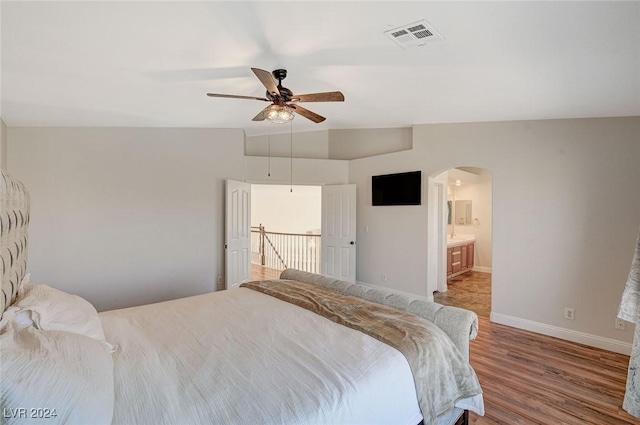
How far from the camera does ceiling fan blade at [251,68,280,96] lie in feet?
6.99

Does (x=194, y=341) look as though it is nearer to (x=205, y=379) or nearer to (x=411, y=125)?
(x=205, y=379)

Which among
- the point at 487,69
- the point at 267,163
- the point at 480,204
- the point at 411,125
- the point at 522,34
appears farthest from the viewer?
the point at 480,204

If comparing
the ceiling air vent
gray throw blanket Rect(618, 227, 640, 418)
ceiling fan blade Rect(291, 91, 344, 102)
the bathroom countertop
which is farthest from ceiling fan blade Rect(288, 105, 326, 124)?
the bathroom countertop

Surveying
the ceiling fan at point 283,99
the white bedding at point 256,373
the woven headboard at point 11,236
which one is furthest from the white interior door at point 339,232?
the woven headboard at point 11,236

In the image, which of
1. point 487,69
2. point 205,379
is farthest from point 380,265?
point 205,379

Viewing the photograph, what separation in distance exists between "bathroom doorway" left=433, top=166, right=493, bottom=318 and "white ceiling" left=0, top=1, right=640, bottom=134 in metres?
2.36

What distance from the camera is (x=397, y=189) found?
4.98m

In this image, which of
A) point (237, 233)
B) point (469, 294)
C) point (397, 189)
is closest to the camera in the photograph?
point (237, 233)

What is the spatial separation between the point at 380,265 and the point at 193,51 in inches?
165

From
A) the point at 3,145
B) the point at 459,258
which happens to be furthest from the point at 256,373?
the point at 459,258

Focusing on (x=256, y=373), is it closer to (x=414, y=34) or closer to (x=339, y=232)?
(x=414, y=34)

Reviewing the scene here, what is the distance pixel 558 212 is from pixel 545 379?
1.90 m

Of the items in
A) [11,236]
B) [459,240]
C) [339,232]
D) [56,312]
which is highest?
[11,236]

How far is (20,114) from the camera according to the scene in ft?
10.9
